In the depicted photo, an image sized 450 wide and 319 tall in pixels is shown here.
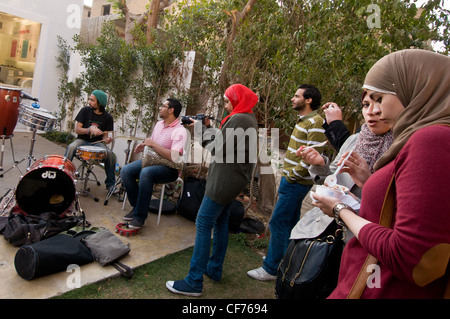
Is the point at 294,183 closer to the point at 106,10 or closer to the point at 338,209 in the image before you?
the point at 338,209

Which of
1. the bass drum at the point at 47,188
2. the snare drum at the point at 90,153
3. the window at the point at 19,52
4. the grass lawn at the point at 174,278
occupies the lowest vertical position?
the grass lawn at the point at 174,278

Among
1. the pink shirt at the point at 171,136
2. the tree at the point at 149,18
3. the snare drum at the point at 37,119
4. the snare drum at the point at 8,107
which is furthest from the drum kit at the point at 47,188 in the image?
the tree at the point at 149,18

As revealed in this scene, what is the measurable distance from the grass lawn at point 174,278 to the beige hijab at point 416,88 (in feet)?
7.50

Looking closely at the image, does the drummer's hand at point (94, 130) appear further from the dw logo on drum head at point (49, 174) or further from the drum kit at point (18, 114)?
the dw logo on drum head at point (49, 174)

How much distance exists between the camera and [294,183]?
309cm

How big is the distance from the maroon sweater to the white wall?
32.7 ft

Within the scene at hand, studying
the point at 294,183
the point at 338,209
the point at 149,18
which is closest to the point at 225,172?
the point at 294,183

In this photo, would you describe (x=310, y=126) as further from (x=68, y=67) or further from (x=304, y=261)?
(x=68, y=67)

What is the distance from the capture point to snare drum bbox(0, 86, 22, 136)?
4398 mm

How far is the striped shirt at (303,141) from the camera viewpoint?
9.79 ft

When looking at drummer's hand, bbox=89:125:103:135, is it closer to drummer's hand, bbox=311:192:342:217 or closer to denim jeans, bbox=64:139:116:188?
denim jeans, bbox=64:139:116:188

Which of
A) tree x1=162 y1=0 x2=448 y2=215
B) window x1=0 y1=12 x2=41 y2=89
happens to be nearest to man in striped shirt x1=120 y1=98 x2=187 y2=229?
tree x1=162 y1=0 x2=448 y2=215
